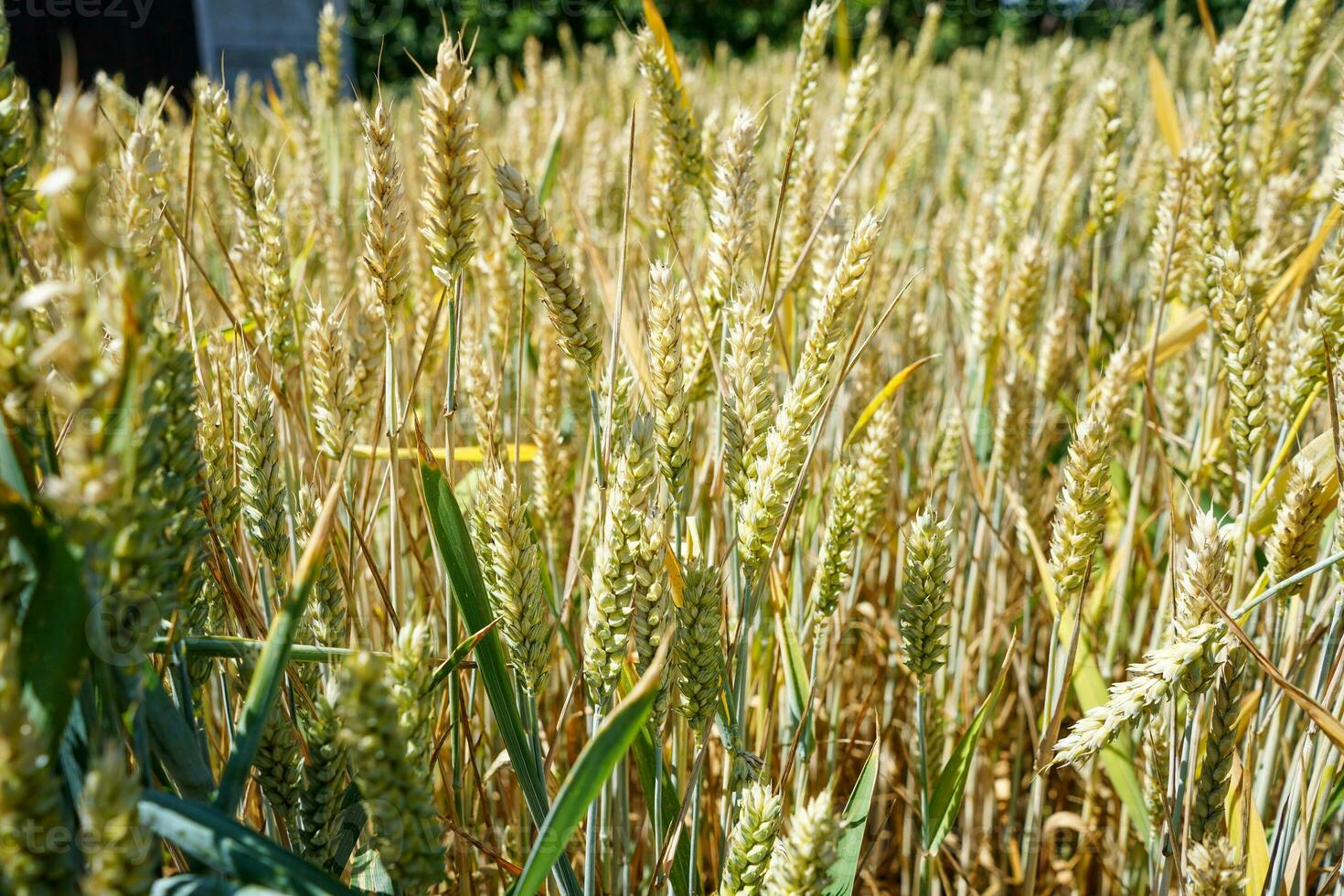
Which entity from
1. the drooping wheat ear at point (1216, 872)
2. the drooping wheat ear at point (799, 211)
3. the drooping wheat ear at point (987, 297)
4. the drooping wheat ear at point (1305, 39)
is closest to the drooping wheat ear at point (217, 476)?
the drooping wheat ear at point (799, 211)

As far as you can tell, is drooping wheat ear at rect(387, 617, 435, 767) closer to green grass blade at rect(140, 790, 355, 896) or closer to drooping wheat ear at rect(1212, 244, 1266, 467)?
green grass blade at rect(140, 790, 355, 896)

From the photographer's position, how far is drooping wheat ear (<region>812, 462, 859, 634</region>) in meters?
0.70

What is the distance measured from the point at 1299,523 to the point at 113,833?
0.71 meters


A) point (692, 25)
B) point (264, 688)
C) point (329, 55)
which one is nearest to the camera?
point (264, 688)

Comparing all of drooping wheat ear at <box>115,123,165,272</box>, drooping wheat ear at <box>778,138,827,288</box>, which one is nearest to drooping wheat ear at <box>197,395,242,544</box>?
drooping wheat ear at <box>115,123,165,272</box>

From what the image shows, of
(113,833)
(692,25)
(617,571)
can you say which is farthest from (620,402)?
(692,25)

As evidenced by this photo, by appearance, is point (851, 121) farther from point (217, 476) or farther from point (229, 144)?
point (217, 476)

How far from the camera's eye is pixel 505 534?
54cm

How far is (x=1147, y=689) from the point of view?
0.55m

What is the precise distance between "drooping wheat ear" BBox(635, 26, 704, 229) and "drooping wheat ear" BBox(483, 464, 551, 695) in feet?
1.23

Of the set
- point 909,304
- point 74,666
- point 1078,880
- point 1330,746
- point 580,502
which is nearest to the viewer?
point 74,666

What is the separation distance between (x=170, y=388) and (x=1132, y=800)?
0.82m

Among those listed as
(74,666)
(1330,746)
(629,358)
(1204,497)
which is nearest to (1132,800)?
(1330,746)

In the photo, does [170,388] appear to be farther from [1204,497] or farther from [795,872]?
[1204,497]
